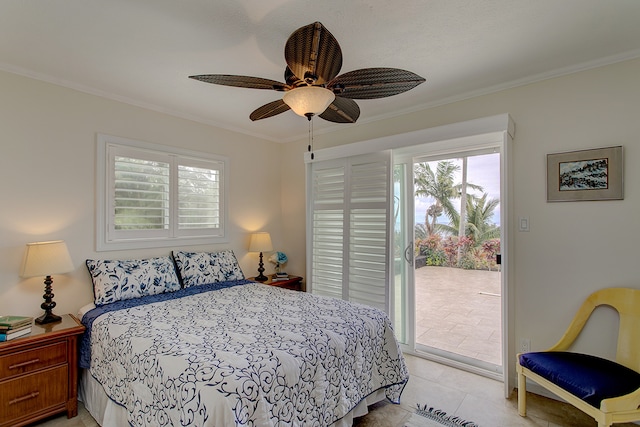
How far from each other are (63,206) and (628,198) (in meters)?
4.34

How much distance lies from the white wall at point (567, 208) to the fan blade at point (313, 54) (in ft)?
6.04

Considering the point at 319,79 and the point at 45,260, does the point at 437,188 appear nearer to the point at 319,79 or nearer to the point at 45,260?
the point at 319,79

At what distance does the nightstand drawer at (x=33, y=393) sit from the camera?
2.01 meters

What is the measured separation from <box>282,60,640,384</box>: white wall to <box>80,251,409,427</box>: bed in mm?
1274

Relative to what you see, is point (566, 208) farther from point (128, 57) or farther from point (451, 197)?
point (128, 57)

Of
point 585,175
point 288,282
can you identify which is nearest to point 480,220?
point 585,175

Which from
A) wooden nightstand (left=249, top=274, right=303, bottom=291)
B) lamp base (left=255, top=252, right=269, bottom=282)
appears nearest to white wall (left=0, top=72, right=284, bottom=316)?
lamp base (left=255, top=252, right=269, bottom=282)

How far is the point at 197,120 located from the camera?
358 centimetres

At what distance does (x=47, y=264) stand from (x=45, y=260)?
0.03 metres

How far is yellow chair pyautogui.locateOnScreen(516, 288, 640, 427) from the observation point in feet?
5.72

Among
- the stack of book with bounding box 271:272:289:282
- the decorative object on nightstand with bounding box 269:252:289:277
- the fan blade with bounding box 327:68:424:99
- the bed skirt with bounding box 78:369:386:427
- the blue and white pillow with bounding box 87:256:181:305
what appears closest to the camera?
the fan blade with bounding box 327:68:424:99

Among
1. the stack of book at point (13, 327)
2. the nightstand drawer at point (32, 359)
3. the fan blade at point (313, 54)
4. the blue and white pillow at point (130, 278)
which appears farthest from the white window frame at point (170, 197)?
the fan blade at point (313, 54)

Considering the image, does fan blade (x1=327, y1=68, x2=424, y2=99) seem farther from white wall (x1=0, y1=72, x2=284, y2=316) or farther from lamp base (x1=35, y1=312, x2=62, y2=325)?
lamp base (x1=35, y1=312, x2=62, y2=325)

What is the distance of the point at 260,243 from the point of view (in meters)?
3.94
